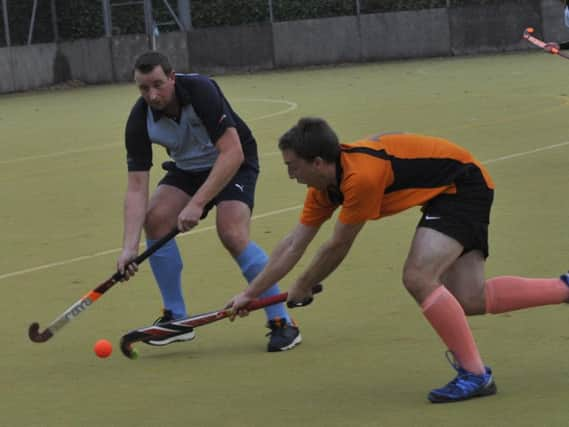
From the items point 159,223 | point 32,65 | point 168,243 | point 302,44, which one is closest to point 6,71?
point 32,65

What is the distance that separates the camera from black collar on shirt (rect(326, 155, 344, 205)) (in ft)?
16.9

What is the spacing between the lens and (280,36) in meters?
30.9

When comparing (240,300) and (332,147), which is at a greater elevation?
(332,147)

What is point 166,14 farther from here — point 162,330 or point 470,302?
point 470,302

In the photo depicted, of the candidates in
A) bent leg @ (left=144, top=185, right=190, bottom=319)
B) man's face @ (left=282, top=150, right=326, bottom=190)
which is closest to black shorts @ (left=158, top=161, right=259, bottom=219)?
bent leg @ (left=144, top=185, right=190, bottom=319)

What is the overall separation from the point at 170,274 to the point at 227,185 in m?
0.53

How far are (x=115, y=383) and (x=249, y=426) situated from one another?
1049 millimetres

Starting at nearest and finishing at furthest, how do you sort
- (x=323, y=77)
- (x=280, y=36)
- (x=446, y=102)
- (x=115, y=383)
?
1. (x=115, y=383)
2. (x=446, y=102)
3. (x=323, y=77)
4. (x=280, y=36)

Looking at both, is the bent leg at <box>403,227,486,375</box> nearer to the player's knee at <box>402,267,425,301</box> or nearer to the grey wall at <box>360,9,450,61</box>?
the player's knee at <box>402,267,425,301</box>

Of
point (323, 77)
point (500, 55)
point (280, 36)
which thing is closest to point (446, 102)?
point (323, 77)

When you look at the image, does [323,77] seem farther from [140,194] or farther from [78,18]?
[140,194]

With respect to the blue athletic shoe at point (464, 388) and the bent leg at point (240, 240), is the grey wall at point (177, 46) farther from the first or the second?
the blue athletic shoe at point (464, 388)

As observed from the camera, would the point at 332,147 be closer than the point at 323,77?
Yes

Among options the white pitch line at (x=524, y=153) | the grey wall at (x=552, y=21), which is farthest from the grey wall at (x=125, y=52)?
the white pitch line at (x=524, y=153)
